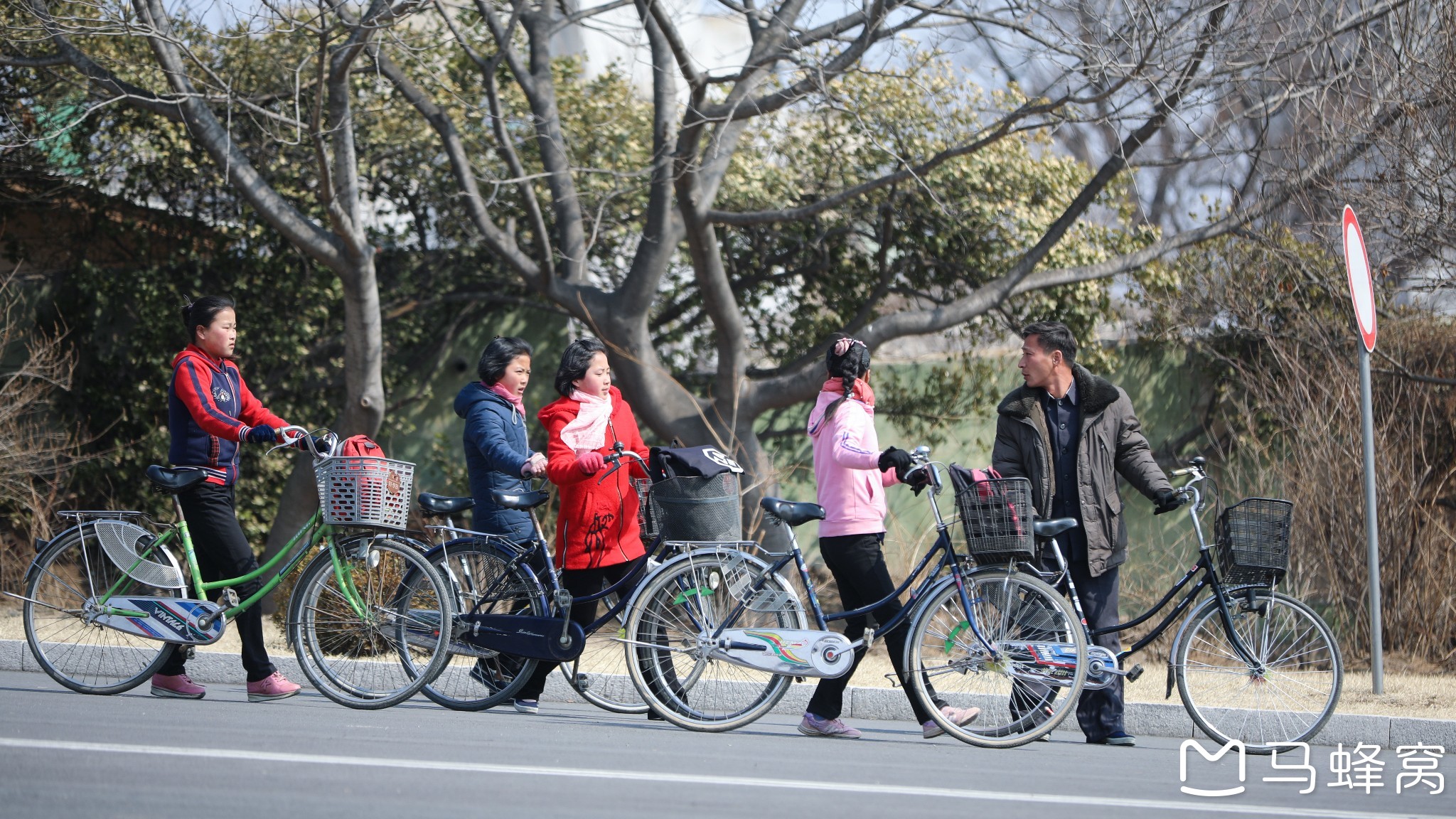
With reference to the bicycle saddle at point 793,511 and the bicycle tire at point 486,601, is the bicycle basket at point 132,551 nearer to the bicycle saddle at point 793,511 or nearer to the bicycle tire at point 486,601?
the bicycle tire at point 486,601

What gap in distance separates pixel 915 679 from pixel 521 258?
6257mm

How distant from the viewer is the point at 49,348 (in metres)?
11.6

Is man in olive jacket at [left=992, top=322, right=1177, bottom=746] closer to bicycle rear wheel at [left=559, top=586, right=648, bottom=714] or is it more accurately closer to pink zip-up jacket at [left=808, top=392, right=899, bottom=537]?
pink zip-up jacket at [left=808, top=392, right=899, bottom=537]

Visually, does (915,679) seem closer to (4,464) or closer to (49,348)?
(4,464)

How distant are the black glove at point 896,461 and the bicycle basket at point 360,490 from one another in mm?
2062

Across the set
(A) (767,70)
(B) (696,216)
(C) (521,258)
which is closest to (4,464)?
(C) (521,258)

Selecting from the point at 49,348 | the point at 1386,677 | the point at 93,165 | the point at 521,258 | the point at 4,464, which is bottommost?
the point at 1386,677

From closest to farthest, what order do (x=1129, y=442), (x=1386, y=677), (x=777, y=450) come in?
1. (x=1129, y=442)
2. (x=1386, y=677)
3. (x=777, y=450)

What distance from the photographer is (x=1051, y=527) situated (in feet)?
18.7

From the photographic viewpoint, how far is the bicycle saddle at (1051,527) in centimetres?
570

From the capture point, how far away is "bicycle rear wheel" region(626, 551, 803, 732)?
234 inches

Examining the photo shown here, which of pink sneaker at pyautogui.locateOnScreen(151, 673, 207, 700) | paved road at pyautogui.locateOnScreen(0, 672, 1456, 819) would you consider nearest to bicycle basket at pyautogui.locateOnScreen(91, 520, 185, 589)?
pink sneaker at pyautogui.locateOnScreen(151, 673, 207, 700)

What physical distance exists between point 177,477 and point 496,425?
1.47m

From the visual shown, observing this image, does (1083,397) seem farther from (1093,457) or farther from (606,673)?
(606,673)
